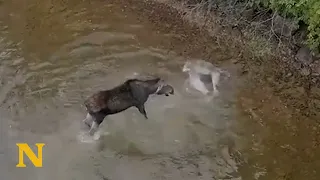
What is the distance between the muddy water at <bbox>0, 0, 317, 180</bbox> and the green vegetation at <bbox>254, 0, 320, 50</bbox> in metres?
1.18

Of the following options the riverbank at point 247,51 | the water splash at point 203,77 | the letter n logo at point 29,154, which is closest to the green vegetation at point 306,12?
the riverbank at point 247,51

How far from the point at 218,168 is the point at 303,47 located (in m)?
3.02

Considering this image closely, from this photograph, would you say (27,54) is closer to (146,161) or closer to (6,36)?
(6,36)

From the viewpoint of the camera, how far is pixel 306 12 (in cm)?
910

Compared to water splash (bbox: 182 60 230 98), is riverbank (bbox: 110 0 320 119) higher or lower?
higher

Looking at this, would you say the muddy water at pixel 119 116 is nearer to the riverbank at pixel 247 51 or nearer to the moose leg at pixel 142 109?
the moose leg at pixel 142 109

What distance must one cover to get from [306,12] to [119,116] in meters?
3.46

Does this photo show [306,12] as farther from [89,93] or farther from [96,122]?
[96,122]

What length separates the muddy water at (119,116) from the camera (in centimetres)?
782

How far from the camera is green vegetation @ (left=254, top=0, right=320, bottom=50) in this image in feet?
29.0

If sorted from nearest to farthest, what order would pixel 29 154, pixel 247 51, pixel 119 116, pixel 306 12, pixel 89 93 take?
pixel 29 154 → pixel 119 116 → pixel 89 93 → pixel 306 12 → pixel 247 51

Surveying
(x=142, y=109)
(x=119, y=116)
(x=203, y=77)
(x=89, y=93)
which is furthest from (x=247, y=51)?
(x=89, y=93)

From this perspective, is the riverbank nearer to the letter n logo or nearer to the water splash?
the water splash

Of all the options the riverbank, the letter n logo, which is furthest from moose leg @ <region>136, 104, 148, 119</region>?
the riverbank
